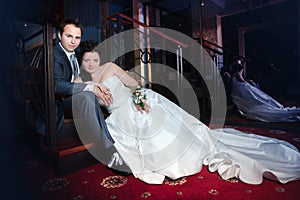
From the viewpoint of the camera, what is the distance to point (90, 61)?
6.49 ft

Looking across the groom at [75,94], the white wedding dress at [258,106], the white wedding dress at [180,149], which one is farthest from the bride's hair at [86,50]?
the white wedding dress at [258,106]

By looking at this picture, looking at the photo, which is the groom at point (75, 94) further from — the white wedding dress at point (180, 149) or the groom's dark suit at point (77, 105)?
the white wedding dress at point (180, 149)

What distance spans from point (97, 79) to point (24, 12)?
1356 mm

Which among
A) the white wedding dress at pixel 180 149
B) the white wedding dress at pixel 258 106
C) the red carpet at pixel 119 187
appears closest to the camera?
the red carpet at pixel 119 187

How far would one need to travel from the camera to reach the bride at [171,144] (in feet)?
4.89

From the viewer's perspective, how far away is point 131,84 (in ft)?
7.25

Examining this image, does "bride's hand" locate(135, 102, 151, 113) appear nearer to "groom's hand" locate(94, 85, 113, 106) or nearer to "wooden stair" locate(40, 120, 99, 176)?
"groom's hand" locate(94, 85, 113, 106)

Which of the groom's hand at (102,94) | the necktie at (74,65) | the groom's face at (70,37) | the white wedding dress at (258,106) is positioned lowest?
the white wedding dress at (258,106)

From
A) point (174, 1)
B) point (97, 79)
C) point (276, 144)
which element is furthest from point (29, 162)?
point (174, 1)

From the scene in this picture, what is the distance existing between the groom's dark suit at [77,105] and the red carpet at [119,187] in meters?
0.31

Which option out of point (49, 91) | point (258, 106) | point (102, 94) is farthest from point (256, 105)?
point (49, 91)

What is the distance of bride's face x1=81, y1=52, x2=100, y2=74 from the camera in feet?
6.49

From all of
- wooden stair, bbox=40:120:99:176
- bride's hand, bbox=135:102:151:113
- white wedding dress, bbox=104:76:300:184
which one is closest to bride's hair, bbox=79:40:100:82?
white wedding dress, bbox=104:76:300:184

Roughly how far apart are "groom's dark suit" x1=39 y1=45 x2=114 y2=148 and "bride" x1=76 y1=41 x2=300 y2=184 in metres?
0.13
